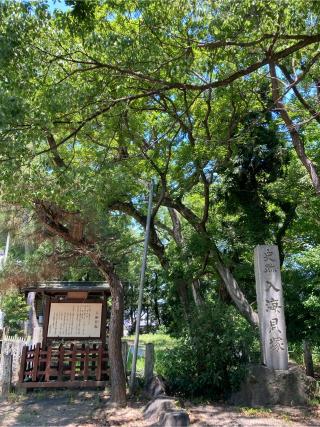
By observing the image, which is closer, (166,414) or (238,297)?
(166,414)

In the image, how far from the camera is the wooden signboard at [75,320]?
11883 millimetres

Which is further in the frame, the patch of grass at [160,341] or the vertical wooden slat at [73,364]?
the patch of grass at [160,341]

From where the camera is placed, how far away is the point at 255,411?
8234 millimetres

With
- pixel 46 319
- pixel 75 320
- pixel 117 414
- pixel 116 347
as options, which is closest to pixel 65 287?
pixel 75 320

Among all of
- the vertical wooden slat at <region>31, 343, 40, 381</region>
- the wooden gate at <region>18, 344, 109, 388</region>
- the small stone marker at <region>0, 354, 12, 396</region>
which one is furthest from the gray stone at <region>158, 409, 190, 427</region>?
the vertical wooden slat at <region>31, 343, 40, 381</region>

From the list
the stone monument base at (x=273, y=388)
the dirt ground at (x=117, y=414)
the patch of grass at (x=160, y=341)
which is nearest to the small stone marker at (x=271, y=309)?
the stone monument base at (x=273, y=388)

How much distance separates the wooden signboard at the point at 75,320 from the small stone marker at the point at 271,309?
479 cm

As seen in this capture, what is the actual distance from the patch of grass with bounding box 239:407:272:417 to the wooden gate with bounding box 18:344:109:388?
3966mm

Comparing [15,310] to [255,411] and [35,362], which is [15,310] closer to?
[35,362]

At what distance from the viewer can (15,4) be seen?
6.55 meters

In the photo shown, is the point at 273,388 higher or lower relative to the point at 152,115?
lower

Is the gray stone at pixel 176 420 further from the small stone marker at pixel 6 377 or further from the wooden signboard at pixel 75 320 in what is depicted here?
the wooden signboard at pixel 75 320

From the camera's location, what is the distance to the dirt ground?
7.61 meters

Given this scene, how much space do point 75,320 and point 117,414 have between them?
4.09 m
